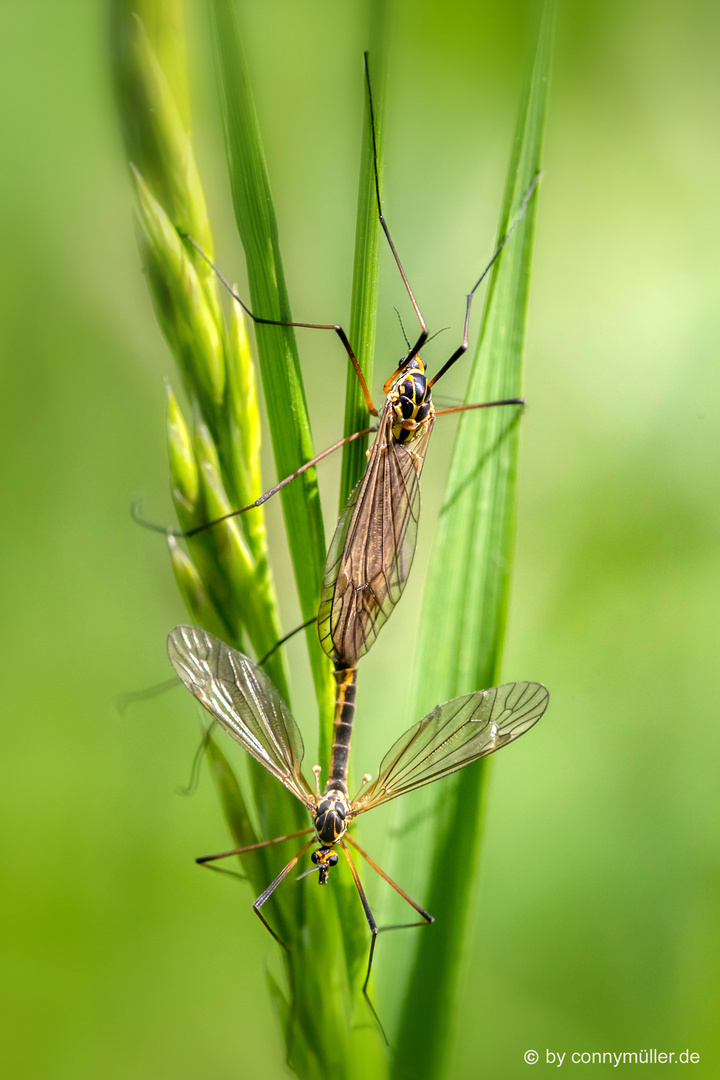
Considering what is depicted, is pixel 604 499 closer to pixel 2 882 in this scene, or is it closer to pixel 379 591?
pixel 379 591

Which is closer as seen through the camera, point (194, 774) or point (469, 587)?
point (469, 587)

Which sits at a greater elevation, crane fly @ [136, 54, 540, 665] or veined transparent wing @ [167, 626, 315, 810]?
Result: crane fly @ [136, 54, 540, 665]

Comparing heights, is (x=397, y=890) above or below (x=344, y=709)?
below

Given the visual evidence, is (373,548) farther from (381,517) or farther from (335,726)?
(335,726)

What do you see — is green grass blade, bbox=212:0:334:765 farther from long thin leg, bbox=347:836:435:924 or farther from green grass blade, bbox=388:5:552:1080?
long thin leg, bbox=347:836:435:924

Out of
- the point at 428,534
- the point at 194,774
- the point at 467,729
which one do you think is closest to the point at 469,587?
the point at 467,729

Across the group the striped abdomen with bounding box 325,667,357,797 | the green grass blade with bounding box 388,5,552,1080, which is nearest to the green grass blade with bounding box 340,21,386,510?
the green grass blade with bounding box 388,5,552,1080
